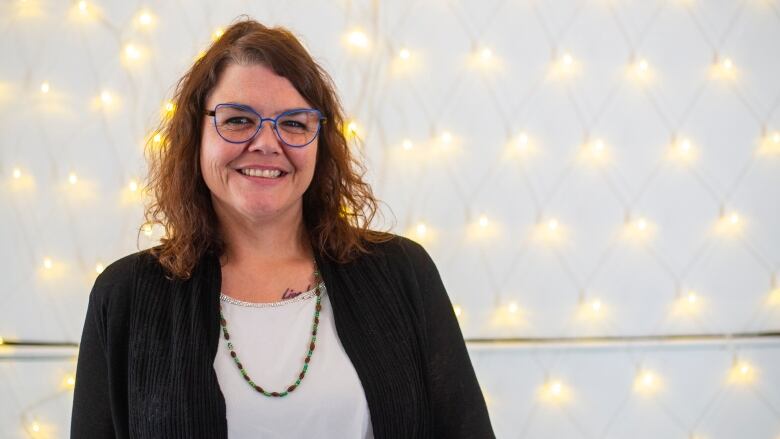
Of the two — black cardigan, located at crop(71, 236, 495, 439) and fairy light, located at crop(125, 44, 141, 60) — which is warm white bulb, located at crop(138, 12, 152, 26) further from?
black cardigan, located at crop(71, 236, 495, 439)

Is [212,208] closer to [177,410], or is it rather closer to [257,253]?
[257,253]

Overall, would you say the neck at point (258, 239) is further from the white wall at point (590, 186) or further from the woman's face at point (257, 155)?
the white wall at point (590, 186)

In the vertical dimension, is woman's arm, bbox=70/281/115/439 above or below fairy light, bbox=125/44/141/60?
below

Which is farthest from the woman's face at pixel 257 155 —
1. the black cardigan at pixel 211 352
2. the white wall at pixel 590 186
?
the white wall at pixel 590 186

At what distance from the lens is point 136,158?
64.2 inches

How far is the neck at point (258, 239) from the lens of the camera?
108 centimetres

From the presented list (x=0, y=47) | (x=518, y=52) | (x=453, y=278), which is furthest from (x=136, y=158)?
(x=518, y=52)

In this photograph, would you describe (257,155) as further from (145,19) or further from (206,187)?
(145,19)

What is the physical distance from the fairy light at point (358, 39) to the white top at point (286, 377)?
79cm

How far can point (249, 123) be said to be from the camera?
1006 millimetres

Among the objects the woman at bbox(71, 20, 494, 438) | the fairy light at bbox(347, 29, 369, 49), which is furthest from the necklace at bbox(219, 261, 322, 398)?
the fairy light at bbox(347, 29, 369, 49)

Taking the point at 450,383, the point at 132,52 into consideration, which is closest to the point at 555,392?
the point at 450,383

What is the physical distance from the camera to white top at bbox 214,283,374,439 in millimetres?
955

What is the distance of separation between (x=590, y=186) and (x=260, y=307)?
91 centimetres
